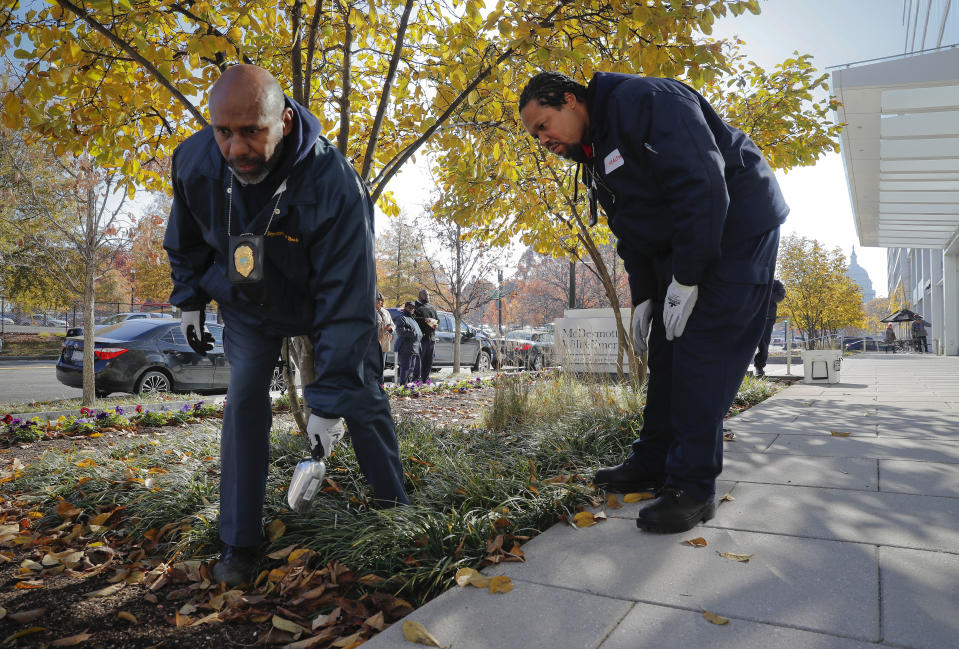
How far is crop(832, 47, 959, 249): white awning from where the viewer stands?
11.4 meters

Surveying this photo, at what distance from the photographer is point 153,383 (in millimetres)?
9414

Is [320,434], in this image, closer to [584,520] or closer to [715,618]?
[584,520]

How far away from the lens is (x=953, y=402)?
251 inches

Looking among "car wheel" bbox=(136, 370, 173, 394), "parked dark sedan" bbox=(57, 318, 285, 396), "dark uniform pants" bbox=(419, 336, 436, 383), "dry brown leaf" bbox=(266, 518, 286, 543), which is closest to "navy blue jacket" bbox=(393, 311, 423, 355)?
"dark uniform pants" bbox=(419, 336, 436, 383)

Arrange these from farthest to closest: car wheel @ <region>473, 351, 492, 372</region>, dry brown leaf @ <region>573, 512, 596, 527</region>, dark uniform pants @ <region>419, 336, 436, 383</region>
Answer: car wheel @ <region>473, 351, 492, 372</region> → dark uniform pants @ <region>419, 336, 436, 383</region> → dry brown leaf @ <region>573, 512, 596, 527</region>

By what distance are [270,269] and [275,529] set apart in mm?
1067

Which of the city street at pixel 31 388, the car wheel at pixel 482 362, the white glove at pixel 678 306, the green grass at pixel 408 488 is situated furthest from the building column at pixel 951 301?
the city street at pixel 31 388

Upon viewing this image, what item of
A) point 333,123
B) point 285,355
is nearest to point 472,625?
point 285,355

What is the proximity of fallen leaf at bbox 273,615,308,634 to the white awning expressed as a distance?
13552 millimetres

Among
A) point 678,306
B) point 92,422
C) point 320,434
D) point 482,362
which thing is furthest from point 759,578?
point 482,362

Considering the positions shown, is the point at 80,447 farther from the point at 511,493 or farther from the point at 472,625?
the point at 472,625

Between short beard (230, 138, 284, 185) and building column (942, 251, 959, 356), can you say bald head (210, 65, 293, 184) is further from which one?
building column (942, 251, 959, 356)

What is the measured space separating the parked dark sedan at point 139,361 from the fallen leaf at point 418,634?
7.50 metres

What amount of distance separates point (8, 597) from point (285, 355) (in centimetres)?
202
